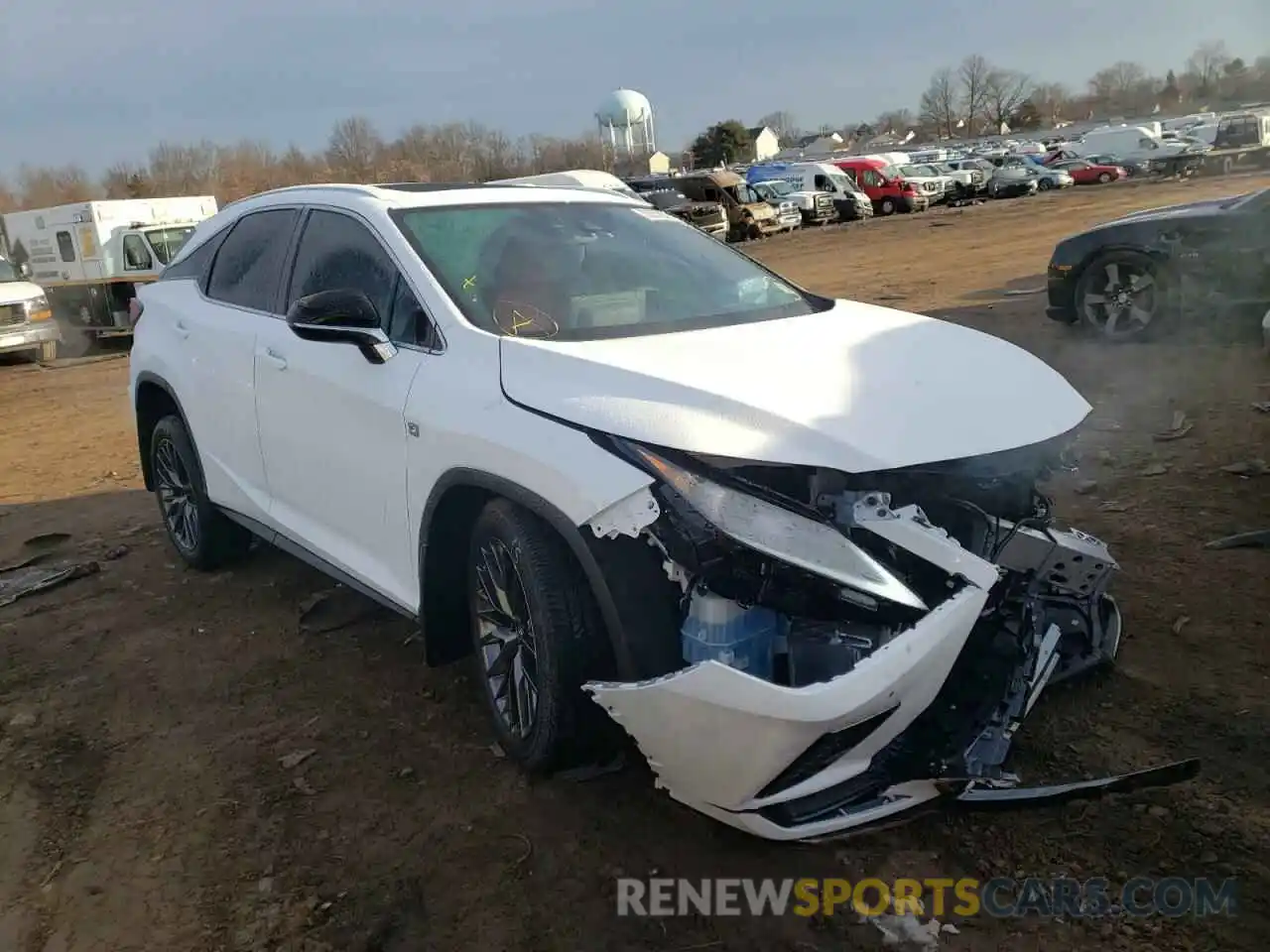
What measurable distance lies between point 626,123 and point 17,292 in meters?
79.6

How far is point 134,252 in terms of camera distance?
1966 centimetres

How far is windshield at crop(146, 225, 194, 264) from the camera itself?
1973cm

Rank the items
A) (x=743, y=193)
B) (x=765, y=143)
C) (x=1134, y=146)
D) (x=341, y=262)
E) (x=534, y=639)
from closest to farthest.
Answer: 1. (x=534, y=639)
2. (x=341, y=262)
3. (x=743, y=193)
4. (x=1134, y=146)
5. (x=765, y=143)

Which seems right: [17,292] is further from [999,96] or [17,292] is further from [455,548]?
[999,96]

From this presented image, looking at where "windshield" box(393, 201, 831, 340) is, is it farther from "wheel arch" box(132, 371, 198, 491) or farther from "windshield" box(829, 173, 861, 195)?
"windshield" box(829, 173, 861, 195)

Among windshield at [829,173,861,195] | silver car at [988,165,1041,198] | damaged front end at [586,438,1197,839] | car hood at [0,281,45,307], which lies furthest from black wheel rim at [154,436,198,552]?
silver car at [988,165,1041,198]

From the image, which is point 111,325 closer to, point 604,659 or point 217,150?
point 604,659

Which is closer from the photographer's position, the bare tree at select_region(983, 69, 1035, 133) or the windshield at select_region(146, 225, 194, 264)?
the windshield at select_region(146, 225, 194, 264)

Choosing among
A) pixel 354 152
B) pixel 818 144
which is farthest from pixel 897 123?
pixel 354 152

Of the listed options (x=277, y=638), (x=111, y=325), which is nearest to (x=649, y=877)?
(x=277, y=638)

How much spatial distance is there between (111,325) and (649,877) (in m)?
19.3

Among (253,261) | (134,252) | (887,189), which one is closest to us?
(253,261)

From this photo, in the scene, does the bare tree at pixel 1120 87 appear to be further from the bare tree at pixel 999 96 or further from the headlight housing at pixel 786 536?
the headlight housing at pixel 786 536

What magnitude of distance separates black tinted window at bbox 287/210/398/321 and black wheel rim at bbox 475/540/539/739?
1.06m
